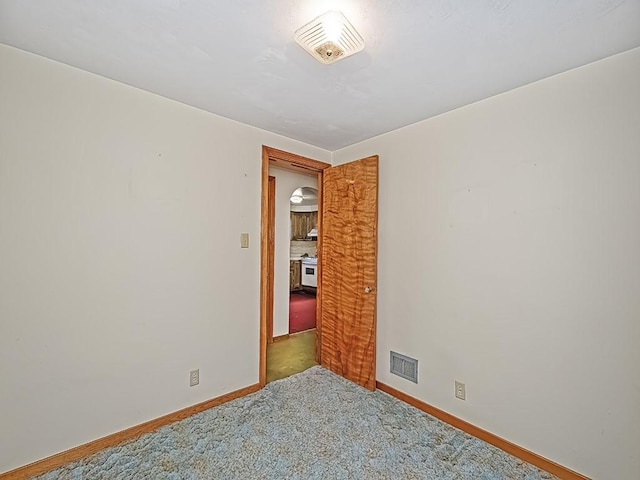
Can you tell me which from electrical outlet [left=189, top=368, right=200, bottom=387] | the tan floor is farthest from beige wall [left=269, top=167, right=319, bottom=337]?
electrical outlet [left=189, top=368, right=200, bottom=387]

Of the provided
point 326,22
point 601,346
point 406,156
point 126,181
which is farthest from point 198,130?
point 601,346

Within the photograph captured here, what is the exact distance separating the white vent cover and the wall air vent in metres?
2.30

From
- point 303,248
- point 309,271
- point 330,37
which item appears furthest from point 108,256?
point 303,248

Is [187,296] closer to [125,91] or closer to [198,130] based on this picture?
[198,130]

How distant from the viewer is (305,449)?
1971mm

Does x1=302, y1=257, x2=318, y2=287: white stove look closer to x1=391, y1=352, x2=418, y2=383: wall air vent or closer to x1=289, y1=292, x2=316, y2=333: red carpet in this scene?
x1=289, y1=292, x2=316, y2=333: red carpet

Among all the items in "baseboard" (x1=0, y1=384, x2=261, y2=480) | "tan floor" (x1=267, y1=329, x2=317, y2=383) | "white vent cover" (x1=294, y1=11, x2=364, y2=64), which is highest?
"white vent cover" (x1=294, y1=11, x2=364, y2=64)

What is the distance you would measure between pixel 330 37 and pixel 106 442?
2670 millimetres

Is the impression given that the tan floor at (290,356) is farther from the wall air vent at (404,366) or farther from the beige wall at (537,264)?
the beige wall at (537,264)

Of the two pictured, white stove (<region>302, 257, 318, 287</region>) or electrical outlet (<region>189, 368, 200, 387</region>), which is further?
white stove (<region>302, 257, 318, 287</region>)

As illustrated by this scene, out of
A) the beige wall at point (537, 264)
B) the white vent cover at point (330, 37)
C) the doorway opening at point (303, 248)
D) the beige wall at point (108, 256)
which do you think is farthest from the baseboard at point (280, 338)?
the white vent cover at point (330, 37)

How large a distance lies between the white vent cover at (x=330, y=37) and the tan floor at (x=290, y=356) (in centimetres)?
274

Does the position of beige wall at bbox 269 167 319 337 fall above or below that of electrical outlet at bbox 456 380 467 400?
above

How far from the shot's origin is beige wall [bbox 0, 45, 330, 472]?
5.56 feet
